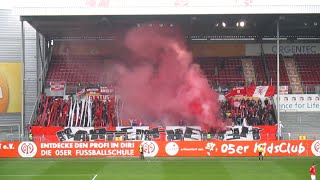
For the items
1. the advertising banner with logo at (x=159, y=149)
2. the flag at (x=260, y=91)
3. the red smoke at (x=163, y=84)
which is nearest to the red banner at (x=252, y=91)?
the flag at (x=260, y=91)

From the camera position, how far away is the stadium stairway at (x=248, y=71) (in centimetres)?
5289

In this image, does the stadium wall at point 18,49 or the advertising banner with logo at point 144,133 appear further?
the stadium wall at point 18,49

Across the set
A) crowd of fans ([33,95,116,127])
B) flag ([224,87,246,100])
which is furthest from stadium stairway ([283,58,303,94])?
crowd of fans ([33,95,116,127])

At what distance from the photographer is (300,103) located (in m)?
49.4

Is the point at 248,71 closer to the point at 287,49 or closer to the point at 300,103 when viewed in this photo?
the point at 287,49

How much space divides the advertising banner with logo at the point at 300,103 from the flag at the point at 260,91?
1726mm

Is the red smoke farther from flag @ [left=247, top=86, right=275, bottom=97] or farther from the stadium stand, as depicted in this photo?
the stadium stand

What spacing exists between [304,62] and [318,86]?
173 inches

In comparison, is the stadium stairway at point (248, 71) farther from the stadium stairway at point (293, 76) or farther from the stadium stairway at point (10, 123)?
the stadium stairway at point (10, 123)

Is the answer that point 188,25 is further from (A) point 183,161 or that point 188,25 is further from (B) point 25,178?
(B) point 25,178

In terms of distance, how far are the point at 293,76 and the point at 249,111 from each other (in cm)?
850

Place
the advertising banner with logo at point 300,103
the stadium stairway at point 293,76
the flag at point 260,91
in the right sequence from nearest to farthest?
the flag at point 260,91
the advertising banner with logo at point 300,103
the stadium stairway at point 293,76
